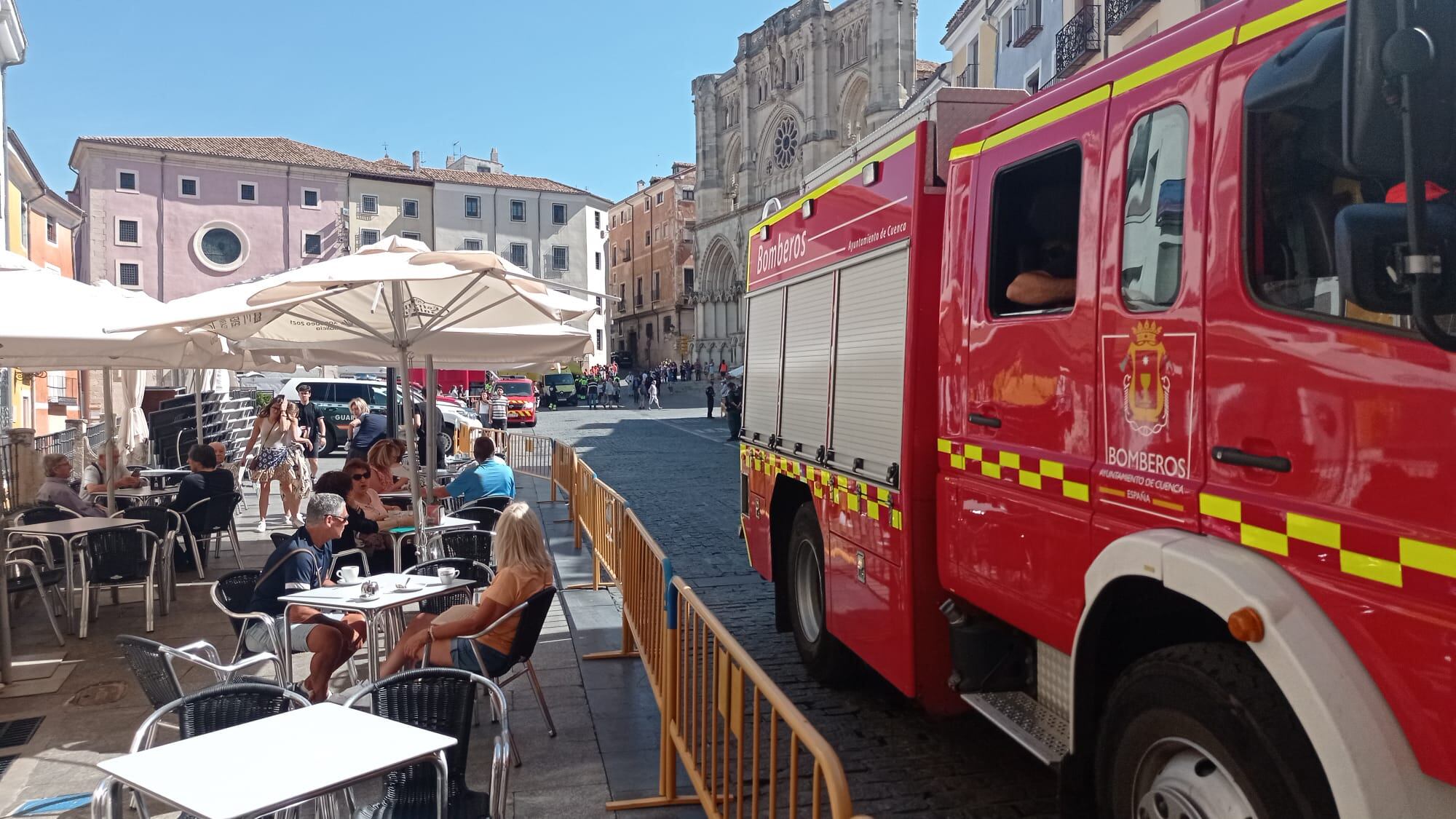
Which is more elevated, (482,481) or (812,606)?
(482,481)

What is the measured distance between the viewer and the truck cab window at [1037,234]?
3682 millimetres

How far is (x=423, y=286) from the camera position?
8.64 meters

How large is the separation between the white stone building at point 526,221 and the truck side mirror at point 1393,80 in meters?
61.2

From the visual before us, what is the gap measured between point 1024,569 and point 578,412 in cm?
4111

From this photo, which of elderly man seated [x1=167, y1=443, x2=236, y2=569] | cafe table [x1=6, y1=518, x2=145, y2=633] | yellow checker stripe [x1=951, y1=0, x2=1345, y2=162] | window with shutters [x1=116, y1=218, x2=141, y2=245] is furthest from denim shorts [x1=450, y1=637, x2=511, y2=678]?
window with shutters [x1=116, y1=218, x2=141, y2=245]

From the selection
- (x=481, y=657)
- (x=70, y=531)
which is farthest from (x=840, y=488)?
(x=70, y=531)

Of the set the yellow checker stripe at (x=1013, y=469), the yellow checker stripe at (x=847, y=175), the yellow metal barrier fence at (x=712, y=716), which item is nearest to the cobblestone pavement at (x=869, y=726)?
the yellow metal barrier fence at (x=712, y=716)

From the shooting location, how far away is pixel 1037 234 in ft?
12.9

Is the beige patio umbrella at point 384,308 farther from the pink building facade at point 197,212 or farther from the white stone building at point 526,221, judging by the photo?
the white stone building at point 526,221

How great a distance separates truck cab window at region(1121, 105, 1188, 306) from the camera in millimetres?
3037

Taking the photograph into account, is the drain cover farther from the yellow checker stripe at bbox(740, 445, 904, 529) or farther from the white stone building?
the white stone building

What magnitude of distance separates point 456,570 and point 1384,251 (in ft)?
16.4

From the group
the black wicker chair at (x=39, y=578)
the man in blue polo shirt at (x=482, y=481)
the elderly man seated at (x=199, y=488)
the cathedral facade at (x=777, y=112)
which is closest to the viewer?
the black wicker chair at (x=39, y=578)

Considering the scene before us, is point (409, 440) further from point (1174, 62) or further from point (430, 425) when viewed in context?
point (1174, 62)
